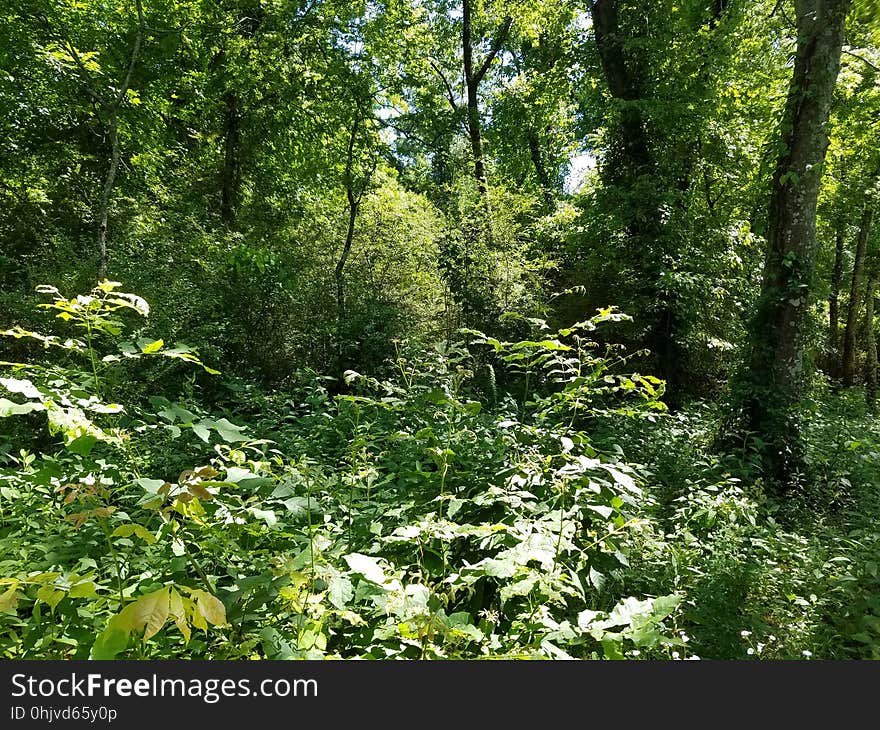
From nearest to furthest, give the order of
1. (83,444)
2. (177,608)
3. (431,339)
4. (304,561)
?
1. (177,608)
2. (83,444)
3. (304,561)
4. (431,339)

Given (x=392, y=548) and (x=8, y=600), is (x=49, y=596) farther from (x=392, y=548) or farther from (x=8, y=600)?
(x=392, y=548)

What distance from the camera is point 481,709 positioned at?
148cm

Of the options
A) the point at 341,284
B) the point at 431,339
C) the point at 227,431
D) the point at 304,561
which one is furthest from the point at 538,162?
the point at 304,561

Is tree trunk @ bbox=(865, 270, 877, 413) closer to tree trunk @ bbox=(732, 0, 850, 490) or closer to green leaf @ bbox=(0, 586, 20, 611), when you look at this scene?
tree trunk @ bbox=(732, 0, 850, 490)

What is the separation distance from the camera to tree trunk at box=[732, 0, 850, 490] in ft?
16.2

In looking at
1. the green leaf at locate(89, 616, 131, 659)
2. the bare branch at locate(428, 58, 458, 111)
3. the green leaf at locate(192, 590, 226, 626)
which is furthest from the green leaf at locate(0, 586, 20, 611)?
the bare branch at locate(428, 58, 458, 111)

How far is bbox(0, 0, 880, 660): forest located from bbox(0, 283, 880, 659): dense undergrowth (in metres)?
0.02

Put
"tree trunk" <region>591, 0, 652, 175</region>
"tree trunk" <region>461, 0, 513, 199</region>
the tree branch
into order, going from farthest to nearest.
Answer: the tree branch < "tree trunk" <region>461, 0, 513, 199</region> < "tree trunk" <region>591, 0, 652, 175</region>

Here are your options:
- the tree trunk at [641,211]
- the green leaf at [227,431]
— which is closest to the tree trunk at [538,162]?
the tree trunk at [641,211]

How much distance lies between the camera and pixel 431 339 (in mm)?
9453

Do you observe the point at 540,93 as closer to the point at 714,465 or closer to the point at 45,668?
the point at 714,465

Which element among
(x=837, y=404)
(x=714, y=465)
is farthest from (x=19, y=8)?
(x=837, y=404)

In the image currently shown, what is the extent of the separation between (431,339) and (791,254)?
573 cm

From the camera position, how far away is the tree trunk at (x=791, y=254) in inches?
194
